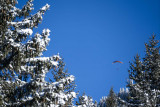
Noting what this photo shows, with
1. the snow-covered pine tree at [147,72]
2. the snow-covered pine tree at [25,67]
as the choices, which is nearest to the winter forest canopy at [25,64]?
the snow-covered pine tree at [25,67]

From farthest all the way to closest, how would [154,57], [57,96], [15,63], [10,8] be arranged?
[154,57], [10,8], [15,63], [57,96]

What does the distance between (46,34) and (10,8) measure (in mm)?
2481

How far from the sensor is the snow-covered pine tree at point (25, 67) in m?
6.83

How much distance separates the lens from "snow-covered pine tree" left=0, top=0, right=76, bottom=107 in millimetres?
6828

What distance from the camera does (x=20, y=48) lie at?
703 centimetres

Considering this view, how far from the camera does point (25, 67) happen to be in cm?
786

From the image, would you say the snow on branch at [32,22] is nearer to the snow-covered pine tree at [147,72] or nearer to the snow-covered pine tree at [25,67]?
the snow-covered pine tree at [25,67]

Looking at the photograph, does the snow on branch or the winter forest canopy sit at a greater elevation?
the snow on branch

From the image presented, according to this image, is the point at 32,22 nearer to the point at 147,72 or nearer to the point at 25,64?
the point at 25,64

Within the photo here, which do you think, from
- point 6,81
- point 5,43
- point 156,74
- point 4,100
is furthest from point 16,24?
→ point 156,74

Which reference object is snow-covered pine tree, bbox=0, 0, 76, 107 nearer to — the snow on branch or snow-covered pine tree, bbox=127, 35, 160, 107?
the snow on branch

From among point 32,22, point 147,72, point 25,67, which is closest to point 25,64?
point 25,67

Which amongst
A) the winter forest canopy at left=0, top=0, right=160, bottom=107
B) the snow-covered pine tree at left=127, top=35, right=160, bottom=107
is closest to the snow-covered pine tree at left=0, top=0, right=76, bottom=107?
the winter forest canopy at left=0, top=0, right=160, bottom=107

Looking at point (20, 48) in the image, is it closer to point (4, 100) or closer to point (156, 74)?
point (4, 100)
